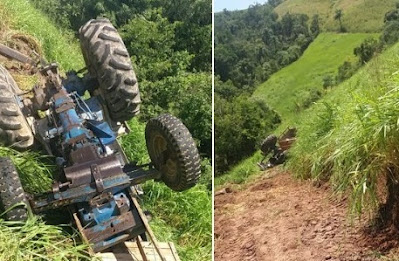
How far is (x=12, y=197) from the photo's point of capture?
7.52ft

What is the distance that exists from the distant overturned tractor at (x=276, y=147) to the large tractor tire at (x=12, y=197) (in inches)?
37.7

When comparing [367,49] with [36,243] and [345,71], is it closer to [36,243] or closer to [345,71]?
[345,71]

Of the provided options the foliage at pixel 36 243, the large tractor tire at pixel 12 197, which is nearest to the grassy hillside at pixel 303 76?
the foliage at pixel 36 243

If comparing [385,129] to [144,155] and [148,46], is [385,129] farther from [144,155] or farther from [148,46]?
[148,46]

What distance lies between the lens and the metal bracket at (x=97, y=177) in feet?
7.58

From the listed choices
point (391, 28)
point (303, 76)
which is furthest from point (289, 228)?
point (391, 28)

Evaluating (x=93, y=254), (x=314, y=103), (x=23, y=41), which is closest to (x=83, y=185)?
(x=93, y=254)

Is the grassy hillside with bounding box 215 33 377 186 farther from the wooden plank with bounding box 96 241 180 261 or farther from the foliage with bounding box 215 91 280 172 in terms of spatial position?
the wooden plank with bounding box 96 241 180 261

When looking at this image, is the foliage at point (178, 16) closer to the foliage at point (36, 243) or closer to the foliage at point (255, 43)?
the foliage at point (255, 43)

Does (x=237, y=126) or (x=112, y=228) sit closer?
(x=112, y=228)

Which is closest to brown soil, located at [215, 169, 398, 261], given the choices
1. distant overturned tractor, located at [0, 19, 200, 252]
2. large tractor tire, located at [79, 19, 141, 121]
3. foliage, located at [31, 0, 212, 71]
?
distant overturned tractor, located at [0, 19, 200, 252]

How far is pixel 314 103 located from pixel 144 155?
161cm

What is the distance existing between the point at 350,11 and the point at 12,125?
5.37 ft

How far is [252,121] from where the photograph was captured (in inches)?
98.3
